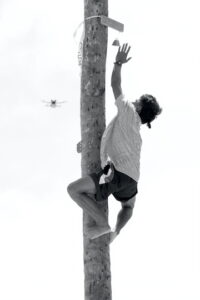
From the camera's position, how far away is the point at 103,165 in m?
7.61

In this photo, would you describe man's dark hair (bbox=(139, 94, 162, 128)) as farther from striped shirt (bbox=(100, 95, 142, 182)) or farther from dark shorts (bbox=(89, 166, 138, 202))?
dark shorts (bbox=(89, 166, 138, 202))

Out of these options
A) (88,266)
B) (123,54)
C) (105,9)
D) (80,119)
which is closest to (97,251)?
(88,266)

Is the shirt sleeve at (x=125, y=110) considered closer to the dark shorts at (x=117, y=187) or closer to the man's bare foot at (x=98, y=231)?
the dark shorts at (x=117, y=187)

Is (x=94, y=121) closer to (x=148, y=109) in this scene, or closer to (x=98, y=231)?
(x=148, y=109)

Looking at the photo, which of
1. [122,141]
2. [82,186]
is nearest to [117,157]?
[122,141]

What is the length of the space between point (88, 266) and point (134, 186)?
2.88ft

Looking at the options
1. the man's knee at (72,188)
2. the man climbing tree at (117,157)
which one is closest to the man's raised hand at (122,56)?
the man climbing tree at (117,157)

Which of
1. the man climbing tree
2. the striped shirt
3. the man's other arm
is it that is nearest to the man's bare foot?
the man climbing tree

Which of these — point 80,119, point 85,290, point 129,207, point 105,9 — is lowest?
point 85,290

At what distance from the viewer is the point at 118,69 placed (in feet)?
24.9

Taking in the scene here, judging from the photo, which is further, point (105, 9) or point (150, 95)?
point (105, 9)

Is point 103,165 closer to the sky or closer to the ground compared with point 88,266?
closer to the sky

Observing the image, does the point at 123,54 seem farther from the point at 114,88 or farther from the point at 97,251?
the point at 97,251

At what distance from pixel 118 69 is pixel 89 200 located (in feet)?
4.11
